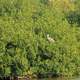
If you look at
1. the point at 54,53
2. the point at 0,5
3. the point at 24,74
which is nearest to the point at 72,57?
the point at 54,53

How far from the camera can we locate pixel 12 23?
40.0 m

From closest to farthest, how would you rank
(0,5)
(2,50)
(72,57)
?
(2,50) < (72,57) < (0,5)

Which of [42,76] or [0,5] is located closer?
[42,76]

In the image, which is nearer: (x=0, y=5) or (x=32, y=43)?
(x=32, y=43)

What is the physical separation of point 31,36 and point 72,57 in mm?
3774

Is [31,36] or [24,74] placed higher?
[31,36]

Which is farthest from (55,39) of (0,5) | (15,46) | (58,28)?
(0,5)

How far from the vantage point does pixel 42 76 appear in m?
39.0

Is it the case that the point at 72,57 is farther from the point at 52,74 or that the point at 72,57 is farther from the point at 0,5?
the point at 0,5

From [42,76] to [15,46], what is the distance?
11.2 feet

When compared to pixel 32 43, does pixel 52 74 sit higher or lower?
lower

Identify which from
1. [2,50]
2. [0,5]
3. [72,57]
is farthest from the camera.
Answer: [0,5]

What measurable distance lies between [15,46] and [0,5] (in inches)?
651

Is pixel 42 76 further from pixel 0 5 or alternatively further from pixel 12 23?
pixel 0 5
